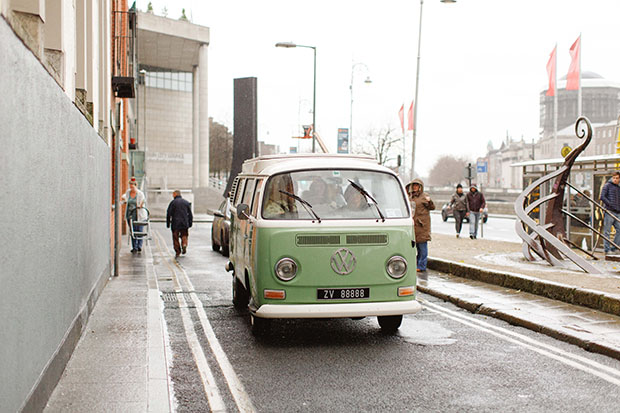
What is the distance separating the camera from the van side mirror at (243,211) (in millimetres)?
8094

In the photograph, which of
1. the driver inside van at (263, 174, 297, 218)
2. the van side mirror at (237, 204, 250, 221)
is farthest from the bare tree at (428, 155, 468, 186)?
the driver inside van at (263, 174, 297, 218)

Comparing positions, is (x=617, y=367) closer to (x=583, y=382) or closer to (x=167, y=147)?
(x=583, y=382)

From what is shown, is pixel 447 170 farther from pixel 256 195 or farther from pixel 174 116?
pixel 256 195

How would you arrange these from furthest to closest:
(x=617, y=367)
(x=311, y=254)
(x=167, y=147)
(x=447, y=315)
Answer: (x=167, y=147) → (x=447, y=315) → (x=311, y=254) → (x=617, y=367)

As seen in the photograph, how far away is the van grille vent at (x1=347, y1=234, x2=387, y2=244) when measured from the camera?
7.45m

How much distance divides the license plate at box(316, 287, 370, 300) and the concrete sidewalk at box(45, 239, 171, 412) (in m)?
1.71

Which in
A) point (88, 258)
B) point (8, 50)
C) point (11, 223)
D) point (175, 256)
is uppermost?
point (8, 50)

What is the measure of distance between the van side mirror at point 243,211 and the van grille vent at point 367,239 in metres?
1.38

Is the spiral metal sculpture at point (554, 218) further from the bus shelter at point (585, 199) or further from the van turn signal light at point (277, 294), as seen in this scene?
the van turn signal light at point (277, 294)

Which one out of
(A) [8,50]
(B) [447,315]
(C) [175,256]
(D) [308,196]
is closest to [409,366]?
(D) [308,196]

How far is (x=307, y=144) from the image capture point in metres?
70.9

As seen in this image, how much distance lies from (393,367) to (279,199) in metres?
2.29

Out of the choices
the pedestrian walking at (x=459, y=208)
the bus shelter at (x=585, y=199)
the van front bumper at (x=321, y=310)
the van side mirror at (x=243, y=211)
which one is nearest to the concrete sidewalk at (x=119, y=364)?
the van front bumper at (x=321, y=310)

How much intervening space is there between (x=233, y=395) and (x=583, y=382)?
9.77ft
